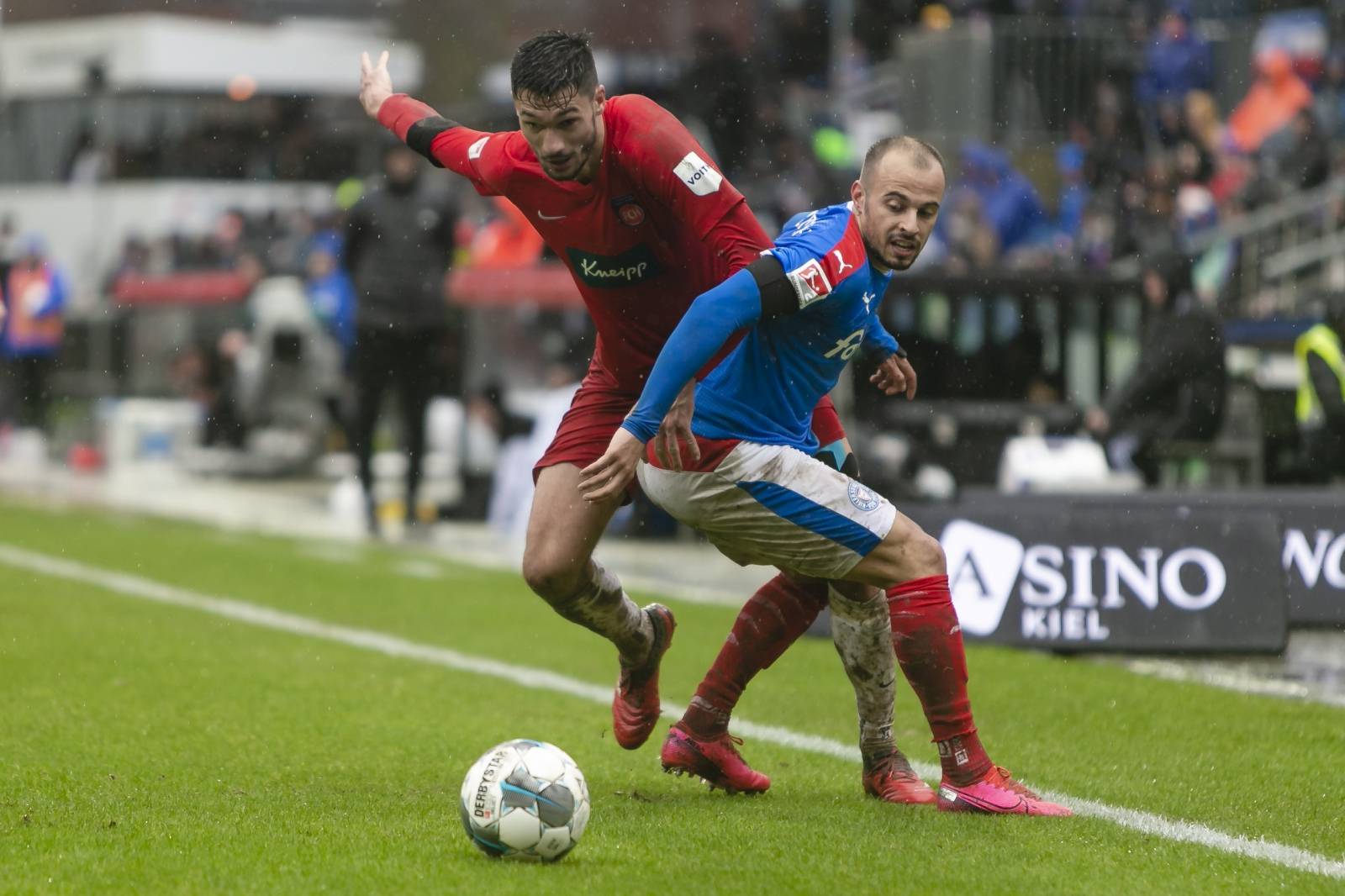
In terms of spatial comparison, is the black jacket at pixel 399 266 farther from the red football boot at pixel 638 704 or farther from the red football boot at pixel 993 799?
the red football boot at pixel 993 799

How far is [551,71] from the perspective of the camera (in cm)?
503

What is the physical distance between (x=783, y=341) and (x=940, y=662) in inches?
35.9

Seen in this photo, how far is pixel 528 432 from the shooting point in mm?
13625

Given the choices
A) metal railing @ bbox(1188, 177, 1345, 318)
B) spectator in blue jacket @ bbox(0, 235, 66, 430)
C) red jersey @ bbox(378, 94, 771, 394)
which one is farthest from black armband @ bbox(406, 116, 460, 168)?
spectator in blue jacket @ bbox(0, 235, 66, 430)

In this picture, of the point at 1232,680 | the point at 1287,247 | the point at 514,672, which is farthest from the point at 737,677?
the point at 1287,247

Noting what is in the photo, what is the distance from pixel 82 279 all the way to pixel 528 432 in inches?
563

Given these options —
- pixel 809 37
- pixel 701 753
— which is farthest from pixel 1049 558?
pixel 809 37

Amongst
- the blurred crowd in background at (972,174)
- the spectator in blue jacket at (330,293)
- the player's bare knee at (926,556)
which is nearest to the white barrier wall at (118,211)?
the blurred crowd in background at (972,174)

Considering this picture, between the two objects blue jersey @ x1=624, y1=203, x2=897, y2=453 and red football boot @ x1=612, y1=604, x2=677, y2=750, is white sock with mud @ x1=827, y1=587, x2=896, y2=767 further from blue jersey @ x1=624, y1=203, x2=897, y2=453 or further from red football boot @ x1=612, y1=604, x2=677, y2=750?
red football boot @ x1=612, y1=604, x2=677, y2=750

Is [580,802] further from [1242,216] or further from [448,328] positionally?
[1242,216]

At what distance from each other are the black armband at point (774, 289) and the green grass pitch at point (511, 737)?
126 cm

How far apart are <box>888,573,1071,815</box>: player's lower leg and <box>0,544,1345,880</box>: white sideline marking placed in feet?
0.80

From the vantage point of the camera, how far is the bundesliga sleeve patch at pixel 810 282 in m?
4.74

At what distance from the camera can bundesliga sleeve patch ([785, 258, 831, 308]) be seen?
4.74 m
